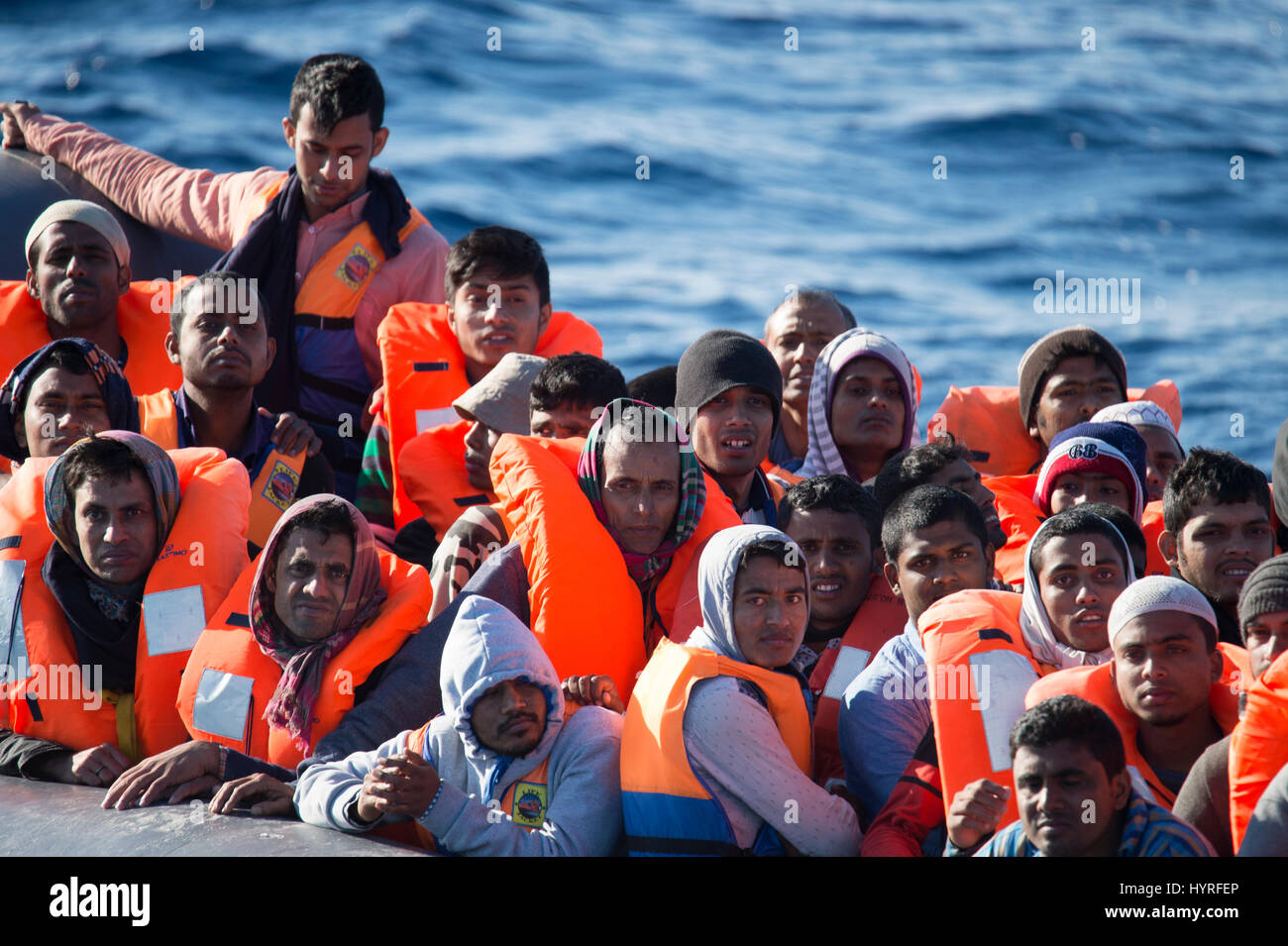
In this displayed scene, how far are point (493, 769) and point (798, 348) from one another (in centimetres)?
335

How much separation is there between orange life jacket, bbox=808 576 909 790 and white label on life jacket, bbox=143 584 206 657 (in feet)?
6.86

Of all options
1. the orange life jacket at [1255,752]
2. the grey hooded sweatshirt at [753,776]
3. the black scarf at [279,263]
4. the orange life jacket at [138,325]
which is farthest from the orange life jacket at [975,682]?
the orange life jacket at [138,325]

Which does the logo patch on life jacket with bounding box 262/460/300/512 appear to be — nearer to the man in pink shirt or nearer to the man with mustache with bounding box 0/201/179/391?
the man in pink shirt

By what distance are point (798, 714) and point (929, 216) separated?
649 inches

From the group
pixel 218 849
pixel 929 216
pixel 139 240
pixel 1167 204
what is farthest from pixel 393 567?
pixel 1167 204

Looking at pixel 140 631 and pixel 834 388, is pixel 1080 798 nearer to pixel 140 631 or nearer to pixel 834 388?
pixel 834 388

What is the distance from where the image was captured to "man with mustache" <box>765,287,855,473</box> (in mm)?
6883

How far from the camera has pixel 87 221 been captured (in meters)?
6.80

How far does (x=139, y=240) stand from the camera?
337 inches

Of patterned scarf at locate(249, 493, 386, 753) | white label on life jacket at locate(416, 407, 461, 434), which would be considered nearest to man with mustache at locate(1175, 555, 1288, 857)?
patterned scarf at locate(249, 493, 386, 753)

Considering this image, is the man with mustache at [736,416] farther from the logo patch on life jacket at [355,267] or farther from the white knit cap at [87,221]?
the white knit cap at [87,221]

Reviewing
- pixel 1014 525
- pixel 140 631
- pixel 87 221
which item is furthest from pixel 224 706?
pixel 1014 525

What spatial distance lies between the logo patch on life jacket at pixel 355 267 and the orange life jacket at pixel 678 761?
3.34 metres

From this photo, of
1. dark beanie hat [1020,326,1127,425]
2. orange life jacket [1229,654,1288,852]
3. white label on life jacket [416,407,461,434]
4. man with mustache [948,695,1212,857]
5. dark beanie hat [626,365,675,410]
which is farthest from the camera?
dark beanie hat [1020,326,1127,425]
